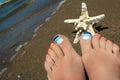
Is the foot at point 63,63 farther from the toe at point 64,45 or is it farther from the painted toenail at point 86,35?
the painted toenail at point 86,35

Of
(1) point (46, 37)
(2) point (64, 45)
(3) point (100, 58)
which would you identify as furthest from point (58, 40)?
(1) point (46, 37)

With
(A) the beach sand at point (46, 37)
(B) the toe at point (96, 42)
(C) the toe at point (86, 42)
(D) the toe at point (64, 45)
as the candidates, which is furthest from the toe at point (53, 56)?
(A) the beach sand at point (46, 37)

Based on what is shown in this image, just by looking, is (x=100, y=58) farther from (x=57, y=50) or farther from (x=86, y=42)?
(x=57, y=50)

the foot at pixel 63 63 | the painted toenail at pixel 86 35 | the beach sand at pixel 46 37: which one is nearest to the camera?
the foot at pixel 63 63

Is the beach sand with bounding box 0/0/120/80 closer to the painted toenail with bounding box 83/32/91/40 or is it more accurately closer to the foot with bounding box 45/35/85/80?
the foot with bounding box 45/35/85/80

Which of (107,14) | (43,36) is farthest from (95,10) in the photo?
(43,36)

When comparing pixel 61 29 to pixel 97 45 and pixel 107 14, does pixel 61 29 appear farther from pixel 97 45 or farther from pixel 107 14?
pixel 97 45
